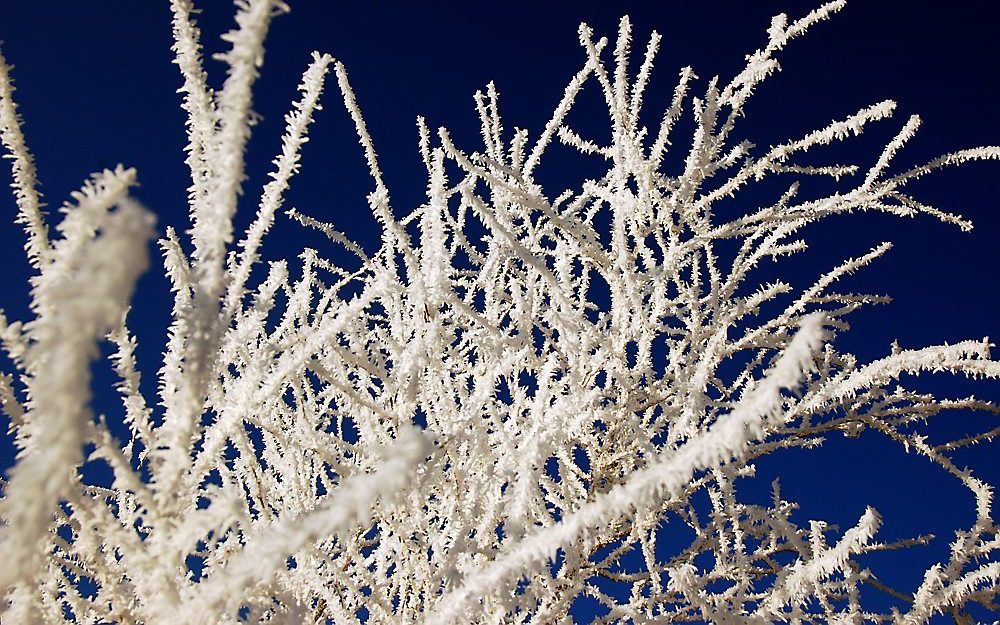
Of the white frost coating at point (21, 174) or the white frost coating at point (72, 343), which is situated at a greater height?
the white frost coating at point (21, 174)

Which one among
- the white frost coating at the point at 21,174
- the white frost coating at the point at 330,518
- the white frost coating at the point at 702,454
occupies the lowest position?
the white frost coating at the point at 702,454

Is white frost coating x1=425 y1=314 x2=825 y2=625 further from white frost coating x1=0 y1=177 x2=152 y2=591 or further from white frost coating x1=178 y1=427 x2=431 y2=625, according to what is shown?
white frost coating x1=0 y1=177 x2=152 y2=591

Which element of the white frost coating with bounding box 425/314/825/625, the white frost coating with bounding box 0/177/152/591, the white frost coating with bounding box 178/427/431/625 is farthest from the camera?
the white frost coating with bounding box 425/314/825/625

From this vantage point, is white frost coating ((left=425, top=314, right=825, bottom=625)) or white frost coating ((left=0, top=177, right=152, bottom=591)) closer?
white frost coating ((left=0, top=177, right=152, bottom=591))

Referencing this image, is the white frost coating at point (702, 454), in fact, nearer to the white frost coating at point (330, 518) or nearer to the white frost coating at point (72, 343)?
the white frost coating at point (330, 518)

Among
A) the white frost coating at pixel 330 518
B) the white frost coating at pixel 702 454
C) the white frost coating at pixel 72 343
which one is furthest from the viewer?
the white frost coating at pixel 702 454

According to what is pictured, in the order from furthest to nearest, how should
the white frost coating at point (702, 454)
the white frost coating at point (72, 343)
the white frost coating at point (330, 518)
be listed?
the white frost coating at point (702, 454) → the white frost coating at point (330, 518) → the white frost coating at point (72, 343)

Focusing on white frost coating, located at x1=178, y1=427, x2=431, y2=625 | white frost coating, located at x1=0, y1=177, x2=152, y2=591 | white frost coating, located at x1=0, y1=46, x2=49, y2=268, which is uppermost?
white frost coating, located at x1=0, y1=46, x2=49, y2=268

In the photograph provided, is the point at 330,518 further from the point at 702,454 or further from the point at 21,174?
the point at 21,174

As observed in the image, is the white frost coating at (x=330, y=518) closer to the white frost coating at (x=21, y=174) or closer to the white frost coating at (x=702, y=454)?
the white frost coating at (x=702, y=454)

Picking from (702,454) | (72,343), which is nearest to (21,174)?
(72,343)

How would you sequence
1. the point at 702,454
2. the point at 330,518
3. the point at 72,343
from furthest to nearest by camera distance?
the point at 702,454 < the point at 330,518 < the point at 72,343

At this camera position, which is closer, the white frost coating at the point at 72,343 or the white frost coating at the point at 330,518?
the white frost coating at the point at 72,343
